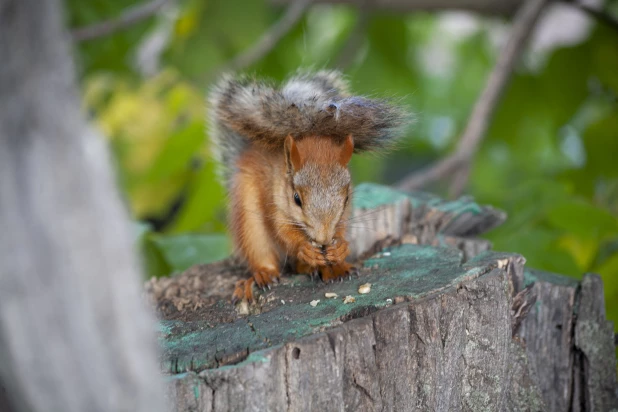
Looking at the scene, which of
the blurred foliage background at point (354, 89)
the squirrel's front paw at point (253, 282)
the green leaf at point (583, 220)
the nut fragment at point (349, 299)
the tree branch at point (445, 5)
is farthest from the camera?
the tree branch at point (445, 5)

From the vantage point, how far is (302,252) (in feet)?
5.41

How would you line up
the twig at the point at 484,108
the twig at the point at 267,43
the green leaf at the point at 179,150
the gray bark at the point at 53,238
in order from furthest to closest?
the twig at the point at 267,43 → the twig at the point at 484,108 → the green leaf at the point at 179,150 → the gray bark at the point at 53,238

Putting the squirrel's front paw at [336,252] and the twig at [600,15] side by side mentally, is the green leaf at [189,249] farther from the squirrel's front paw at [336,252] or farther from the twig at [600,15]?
the twig at [600,15]

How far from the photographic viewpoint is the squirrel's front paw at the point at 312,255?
1.61 m

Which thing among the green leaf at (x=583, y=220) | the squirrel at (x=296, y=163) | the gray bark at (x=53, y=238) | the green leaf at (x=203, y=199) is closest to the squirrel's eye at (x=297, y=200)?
the squirrel at (x=296, y=163)

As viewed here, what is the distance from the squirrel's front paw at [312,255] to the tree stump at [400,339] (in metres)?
0.05

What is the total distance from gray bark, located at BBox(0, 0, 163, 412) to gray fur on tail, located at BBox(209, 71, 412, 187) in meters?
0.99

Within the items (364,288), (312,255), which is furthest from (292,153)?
(364,288)

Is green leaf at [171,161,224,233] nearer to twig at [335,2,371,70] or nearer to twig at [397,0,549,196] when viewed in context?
twig at [397,0,549,196]

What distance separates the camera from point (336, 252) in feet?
5.29

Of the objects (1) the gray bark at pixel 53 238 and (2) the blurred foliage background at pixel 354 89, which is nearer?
(1) the gray bark at pixel 53 238

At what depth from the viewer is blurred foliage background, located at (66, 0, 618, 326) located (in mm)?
2158

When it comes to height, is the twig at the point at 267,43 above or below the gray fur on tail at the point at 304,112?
above


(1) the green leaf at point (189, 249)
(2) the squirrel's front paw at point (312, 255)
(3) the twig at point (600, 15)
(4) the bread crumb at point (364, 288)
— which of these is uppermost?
(3) the twig at point (600, 15)
